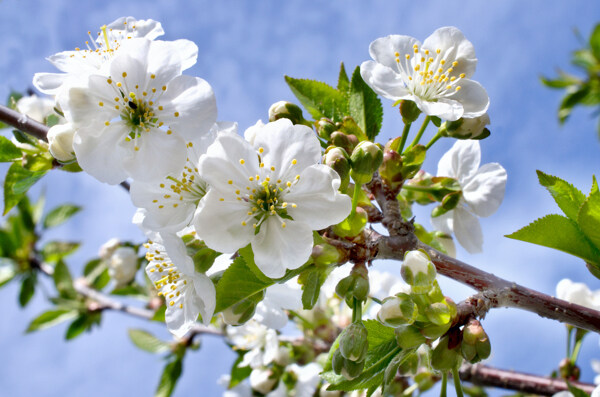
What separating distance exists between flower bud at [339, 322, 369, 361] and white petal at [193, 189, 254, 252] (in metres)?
0.38

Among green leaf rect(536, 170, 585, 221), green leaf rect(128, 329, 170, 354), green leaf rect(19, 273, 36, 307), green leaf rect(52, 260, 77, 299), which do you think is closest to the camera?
green leaf rect(536, 170, 585, 221)

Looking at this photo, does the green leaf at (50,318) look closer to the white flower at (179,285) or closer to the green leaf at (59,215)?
the green leaf at (59,215)

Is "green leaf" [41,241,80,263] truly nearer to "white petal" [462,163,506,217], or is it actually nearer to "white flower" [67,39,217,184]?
"white flower" [67,39,217,184]

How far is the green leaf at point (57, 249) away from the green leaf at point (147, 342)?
2.80ft

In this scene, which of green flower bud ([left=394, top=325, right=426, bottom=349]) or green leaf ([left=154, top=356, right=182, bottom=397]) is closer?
green flower bud ([left=394, top=325, right=426, bottom=349])

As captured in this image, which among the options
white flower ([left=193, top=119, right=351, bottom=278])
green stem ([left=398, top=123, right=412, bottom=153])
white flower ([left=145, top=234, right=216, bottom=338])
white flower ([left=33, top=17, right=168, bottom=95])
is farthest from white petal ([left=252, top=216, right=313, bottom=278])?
white flower ([left=33, top=17, right=168, bottom=95])

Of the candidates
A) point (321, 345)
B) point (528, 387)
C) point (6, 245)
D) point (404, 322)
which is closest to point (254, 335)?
point (321, 345)

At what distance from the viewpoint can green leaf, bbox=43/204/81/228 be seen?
4355 millimetres

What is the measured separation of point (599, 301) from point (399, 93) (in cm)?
137

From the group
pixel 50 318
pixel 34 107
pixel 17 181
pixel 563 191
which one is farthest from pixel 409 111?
pixel 50 318

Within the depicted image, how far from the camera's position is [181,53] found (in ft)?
5.03

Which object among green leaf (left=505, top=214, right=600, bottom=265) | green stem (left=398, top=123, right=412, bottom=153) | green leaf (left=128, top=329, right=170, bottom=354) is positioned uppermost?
green stem (left=398, top=123, right=412, bottom=153)

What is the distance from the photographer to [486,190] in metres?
2.03

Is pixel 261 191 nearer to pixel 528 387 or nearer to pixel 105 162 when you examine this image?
pixel 105 162
